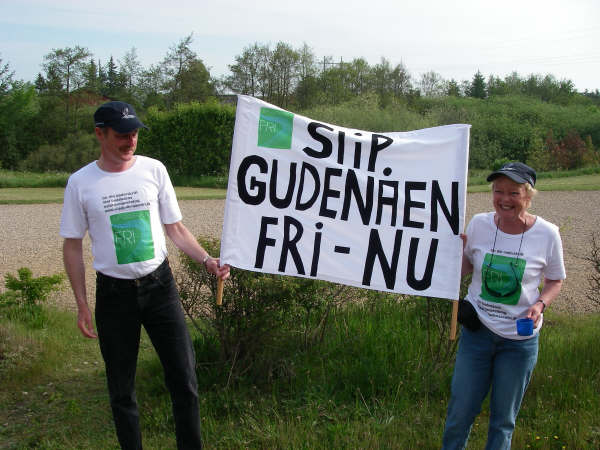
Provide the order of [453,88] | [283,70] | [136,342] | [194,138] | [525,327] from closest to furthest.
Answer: [525,327] < [136,342] < [194,138] < [283,70] < [453,88]

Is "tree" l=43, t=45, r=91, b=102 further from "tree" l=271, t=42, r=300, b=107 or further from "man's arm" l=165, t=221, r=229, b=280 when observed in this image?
"man's arm" l=165, t=221, r=229, b=280

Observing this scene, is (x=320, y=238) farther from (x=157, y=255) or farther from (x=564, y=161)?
(x=564, y=161)

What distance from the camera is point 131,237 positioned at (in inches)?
122

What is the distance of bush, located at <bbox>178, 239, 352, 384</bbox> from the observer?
413cm

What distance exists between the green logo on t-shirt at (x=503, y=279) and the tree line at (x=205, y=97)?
27011mm

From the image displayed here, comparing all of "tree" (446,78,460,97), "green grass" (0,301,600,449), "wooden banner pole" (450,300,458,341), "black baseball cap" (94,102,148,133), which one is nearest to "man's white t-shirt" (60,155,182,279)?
"black baseball cap" (94,102,148,133)

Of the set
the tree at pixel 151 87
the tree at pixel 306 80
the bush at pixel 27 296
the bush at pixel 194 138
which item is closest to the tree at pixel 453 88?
the tree at pixel 306 80

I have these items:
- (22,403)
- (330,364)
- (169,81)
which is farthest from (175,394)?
(169,81)

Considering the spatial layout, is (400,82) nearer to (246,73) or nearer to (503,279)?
(246,73)

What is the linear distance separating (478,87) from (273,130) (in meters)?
80.2

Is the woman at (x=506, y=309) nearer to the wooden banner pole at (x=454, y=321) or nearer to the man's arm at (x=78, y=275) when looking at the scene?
the wooden banner pole at (x=454, y=321)

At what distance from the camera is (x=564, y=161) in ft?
102

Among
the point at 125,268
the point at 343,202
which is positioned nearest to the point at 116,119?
the point at 125,268

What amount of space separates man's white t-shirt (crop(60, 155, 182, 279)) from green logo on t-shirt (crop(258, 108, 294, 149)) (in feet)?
2.83
